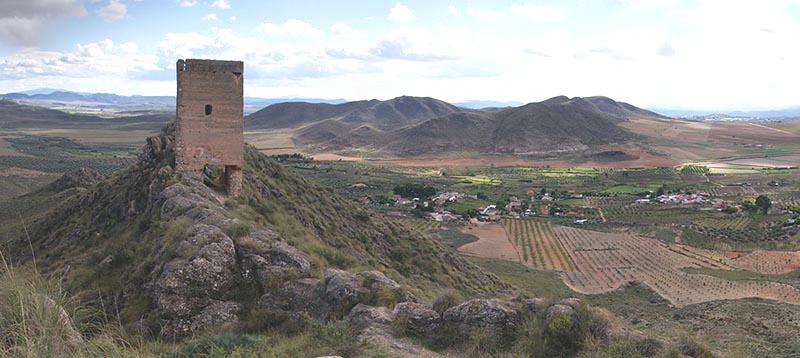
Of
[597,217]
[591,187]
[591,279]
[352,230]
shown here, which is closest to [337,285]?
[352,230]

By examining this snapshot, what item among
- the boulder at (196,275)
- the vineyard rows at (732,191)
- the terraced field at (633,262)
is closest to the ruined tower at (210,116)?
the boulder at (196,275)

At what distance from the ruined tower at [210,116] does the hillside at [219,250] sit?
0.56 metres

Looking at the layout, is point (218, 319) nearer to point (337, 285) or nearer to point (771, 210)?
point (337, 285)

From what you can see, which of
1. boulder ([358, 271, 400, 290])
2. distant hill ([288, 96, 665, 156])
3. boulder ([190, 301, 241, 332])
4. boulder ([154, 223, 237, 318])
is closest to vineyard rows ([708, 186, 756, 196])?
distant hill ([288, 96, 665, 156])

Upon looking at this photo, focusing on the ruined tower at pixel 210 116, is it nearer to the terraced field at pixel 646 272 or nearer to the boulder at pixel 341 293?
the boulder at pixel 341 293

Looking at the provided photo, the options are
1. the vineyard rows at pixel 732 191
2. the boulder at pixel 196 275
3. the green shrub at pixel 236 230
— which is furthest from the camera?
the vineyard rows at pixel 732 191

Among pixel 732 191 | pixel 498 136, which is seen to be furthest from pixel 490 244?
pixel 498 136

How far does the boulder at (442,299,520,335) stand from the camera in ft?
27.9

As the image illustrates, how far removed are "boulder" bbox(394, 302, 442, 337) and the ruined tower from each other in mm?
9871

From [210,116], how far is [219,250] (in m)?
8.01

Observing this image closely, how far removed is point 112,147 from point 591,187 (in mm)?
105356

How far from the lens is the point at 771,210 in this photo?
63781mm

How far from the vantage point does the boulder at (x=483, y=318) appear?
27.9ft

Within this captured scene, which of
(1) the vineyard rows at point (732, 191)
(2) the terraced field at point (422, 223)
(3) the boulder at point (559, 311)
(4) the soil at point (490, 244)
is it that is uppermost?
(3) the boulder at point (559, 311)
